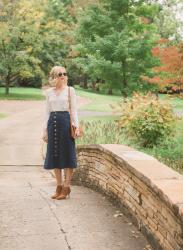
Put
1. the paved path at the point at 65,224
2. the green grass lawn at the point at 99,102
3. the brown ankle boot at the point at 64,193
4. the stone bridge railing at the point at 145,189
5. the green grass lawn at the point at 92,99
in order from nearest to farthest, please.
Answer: the stone bridge railing at the point at 145,189, the paved path at the point at 65,224, the brown ankle boot at the point at 64,193, the green grass lawn at the point at 99,102, the green grass lawn at the point at 92,99

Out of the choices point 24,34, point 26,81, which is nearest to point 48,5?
point 26,81

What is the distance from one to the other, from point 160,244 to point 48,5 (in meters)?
56.9

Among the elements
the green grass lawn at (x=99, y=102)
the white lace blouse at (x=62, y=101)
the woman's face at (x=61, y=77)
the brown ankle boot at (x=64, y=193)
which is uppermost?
the woman's face at (x=61, y=77)

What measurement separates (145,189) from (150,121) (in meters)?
7.57

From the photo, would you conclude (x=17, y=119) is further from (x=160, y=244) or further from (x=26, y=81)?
(x=26, y=81)

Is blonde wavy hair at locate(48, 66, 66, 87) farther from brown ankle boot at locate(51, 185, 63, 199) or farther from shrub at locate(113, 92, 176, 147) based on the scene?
shrub at locate(113, 92, 176, 147)

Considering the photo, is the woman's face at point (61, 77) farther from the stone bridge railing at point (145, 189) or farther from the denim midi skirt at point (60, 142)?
the stone bridge railing at point (145, 189)

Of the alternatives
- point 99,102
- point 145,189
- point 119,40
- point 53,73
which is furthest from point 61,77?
point 99,102

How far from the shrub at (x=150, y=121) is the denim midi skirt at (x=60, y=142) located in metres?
5.70

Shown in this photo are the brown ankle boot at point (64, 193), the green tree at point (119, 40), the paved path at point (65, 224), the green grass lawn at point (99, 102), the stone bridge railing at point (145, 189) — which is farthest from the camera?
the green grass lawn at point (99, 102)

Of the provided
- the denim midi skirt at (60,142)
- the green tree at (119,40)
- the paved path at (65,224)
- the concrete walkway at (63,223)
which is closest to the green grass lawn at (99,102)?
the green tree at (119,40)

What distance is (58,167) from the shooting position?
6.63 m

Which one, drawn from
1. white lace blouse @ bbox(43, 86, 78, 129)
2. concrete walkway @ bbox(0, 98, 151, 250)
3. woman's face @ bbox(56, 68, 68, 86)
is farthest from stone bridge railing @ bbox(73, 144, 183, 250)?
woman's face @ bbox(56, 68, 68, 86)

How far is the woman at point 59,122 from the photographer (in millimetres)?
6516
